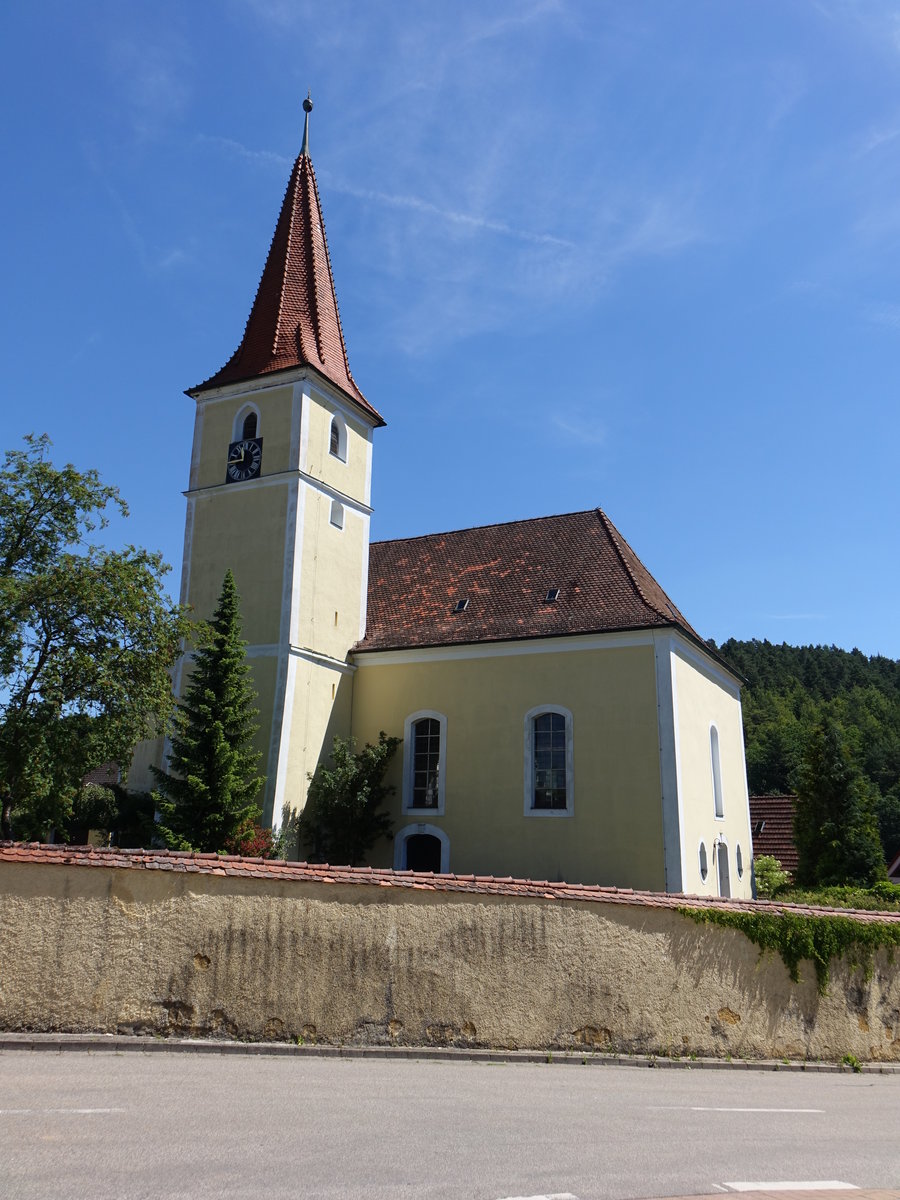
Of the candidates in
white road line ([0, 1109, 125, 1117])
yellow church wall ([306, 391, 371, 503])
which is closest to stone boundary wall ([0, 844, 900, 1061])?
white road line ([0, 1109, 125, 1117])

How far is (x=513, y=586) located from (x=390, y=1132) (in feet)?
66.3

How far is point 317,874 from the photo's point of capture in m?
12.3

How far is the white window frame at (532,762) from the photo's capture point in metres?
22.9

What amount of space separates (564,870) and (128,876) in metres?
13.1

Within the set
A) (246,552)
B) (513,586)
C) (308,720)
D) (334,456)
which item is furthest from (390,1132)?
(334,456)

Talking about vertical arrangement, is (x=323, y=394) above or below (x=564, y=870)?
above

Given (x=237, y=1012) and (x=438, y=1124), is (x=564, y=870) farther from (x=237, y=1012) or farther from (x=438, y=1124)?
(x=438, y=1124)

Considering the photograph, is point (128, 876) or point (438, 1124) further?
point (128, 876)

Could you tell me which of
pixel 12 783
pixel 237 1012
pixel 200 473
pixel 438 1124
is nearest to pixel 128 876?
pixel 237 1012

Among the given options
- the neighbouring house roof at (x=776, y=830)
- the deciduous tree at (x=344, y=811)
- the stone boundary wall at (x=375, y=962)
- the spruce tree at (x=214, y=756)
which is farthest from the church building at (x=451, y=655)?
the neighbouring house roof at (x=776, y=830)

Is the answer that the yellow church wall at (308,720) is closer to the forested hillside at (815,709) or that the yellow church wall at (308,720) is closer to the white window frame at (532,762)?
the white window frame at (532,762)

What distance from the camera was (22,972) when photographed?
422 inches

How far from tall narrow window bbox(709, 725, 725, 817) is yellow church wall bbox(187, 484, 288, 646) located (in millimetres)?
11525

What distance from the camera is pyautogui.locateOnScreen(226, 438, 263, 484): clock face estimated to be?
2626 cm
